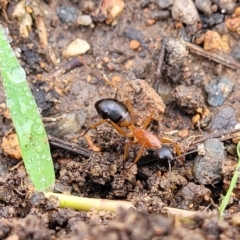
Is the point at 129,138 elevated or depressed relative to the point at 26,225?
depressed

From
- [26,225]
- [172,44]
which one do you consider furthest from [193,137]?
[26,225]

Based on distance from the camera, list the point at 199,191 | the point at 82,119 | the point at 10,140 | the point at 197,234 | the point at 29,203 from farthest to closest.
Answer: the point at 82,119, the point at 10,140, the point at 199,191, the point at 29,203, the point at 197,234

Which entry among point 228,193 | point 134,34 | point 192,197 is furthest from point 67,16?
point 228,193

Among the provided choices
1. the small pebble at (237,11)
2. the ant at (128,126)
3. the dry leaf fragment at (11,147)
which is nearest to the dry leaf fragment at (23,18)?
the ant at (128,126)

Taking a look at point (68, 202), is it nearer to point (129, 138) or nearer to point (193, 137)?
point (129, 138)

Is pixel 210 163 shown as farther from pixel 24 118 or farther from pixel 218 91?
pixel 24 118

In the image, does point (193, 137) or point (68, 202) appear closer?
point (68, 202)
